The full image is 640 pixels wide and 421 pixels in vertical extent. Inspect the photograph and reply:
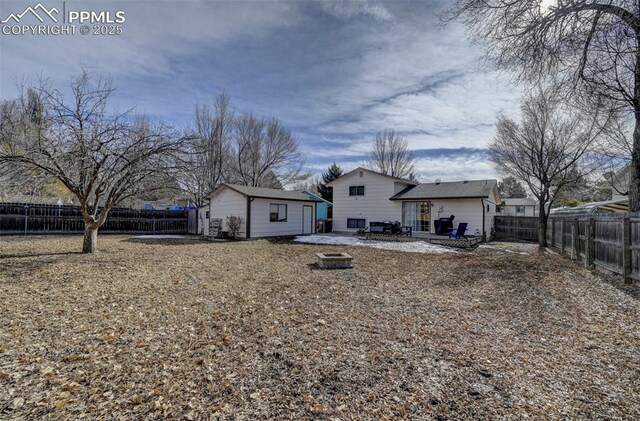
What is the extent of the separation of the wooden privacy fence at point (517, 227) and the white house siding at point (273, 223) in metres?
12.3

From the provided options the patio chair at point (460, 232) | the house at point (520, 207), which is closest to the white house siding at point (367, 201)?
the patio chair at point (460, 232)

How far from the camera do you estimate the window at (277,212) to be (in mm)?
17547

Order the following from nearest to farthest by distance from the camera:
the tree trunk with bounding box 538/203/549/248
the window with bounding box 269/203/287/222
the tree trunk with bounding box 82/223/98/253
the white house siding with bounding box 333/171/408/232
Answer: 1. the tree trunk with bounding box 82/223/98/253
2. the tree trunk with bounding box 538/203/549/248
3. the window with bounding box 269/203/287/222
4. the white house siding with bounding box 333/171/408/232

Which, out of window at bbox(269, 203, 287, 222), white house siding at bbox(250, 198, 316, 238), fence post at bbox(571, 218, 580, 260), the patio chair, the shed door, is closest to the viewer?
fence post at bbox(571, 218, 580, 260)

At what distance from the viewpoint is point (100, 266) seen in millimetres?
7625

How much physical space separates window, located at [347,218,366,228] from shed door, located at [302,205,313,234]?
9.03 ft

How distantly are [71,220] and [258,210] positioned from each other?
9.87m

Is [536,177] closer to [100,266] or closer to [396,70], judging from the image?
[396,70]

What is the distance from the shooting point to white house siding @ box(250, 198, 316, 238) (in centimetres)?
1656

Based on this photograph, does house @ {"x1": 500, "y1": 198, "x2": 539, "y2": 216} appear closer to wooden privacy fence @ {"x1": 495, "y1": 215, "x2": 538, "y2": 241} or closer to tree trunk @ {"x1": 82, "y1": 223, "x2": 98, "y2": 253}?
wooden privacy fence @ {"x1": 495, "y1": 215, "x2": 538, "y2": 241}

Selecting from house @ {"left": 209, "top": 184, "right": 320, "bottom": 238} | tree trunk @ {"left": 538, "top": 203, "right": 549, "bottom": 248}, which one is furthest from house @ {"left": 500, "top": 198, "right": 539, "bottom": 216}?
house @ {"left": 209, "top": 184, "right": 320, "bottom": 238}

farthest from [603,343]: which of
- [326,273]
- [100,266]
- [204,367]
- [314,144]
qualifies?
[314,144]

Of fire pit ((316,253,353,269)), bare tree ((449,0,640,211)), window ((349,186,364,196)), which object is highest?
bare tree ((449,0,640,211))

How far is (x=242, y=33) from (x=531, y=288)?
Answer: 10.7 meters
